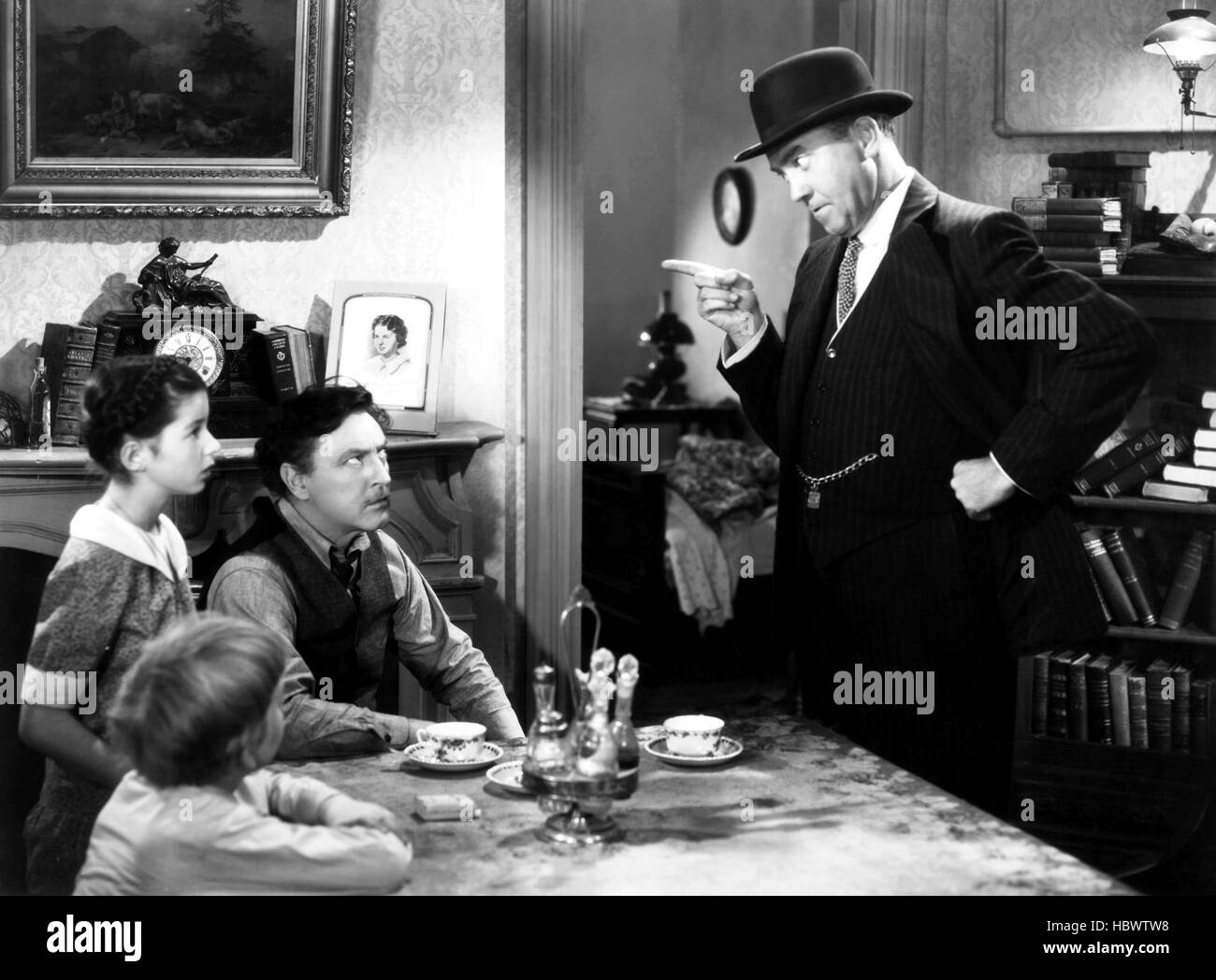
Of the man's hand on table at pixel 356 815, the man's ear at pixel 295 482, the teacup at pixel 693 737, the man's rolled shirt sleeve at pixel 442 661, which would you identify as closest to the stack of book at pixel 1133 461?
the man's rolled shirt sleeve at pixel 442 661

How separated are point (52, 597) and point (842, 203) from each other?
1841 mm

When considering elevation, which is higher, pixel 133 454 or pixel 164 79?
pixel 164 79

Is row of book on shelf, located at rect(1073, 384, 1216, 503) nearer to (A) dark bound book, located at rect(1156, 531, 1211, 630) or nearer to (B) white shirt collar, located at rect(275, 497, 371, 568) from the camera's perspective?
(A) dark bound book, located at rect(1156, 531, 1211, 630)

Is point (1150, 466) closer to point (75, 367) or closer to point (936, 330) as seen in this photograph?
point (936, 330)

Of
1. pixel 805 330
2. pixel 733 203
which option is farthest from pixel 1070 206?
pixel 733 203

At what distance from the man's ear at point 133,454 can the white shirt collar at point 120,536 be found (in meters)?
0.09

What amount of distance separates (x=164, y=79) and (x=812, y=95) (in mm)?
1718

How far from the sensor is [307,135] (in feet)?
13.1

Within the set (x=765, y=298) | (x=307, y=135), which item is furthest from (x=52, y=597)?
(x=765, y=298)

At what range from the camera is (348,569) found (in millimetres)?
3197

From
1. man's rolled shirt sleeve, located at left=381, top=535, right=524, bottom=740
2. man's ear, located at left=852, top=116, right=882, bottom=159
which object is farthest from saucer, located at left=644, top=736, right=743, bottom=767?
man's ear, located at left=852, top=116, right=882, bottom=159

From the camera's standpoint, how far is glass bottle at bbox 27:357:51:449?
374cm
